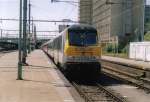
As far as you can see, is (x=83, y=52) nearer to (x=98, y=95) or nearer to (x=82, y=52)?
(x=82, y=52)

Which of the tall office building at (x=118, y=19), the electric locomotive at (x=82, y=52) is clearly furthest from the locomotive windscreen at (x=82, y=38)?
the tall office building at (x=118, y=19)

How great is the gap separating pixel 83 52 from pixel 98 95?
5570mm

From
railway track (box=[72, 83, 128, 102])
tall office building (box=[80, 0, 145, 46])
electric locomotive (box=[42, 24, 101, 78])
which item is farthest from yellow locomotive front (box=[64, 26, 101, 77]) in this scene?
tall office building (box=[80, 0, 145, 46])

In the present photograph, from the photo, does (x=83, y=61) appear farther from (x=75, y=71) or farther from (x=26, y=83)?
(x=26, y=83)

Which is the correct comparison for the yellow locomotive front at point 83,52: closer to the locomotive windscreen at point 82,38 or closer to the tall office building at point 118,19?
the locomotive windscreen at point 82,38

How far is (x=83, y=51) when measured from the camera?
26.1m

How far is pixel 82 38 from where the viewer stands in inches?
1048

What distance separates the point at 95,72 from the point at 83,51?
3.95 feet

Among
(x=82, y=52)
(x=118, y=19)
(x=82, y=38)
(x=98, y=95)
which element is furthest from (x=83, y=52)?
(x=118, y=19)

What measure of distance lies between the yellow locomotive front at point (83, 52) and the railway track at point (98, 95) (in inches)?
57.0

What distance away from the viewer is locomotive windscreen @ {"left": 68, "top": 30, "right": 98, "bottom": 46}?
26.5 metres

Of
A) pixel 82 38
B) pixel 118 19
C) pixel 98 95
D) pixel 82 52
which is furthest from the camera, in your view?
pixel 118 19

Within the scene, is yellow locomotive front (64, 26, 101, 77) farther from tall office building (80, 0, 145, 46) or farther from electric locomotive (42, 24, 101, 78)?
tall office building (80, 0, 145, 46)

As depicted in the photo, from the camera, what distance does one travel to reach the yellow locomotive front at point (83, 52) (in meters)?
26.0
